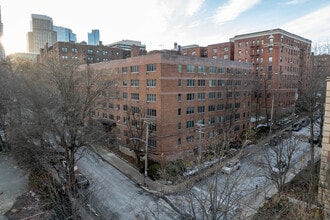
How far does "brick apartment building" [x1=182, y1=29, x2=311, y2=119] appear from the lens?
173ft

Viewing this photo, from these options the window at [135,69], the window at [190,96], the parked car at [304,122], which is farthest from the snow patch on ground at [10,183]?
the parked car at [304,122]

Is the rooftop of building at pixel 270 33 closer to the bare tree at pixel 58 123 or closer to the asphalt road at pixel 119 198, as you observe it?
the bare tree at pixel 58 123

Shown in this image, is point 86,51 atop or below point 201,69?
atop

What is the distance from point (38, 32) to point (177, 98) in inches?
7812

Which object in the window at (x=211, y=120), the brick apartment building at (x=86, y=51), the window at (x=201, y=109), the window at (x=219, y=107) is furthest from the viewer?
the brick apartment building at (x=86, y=51)

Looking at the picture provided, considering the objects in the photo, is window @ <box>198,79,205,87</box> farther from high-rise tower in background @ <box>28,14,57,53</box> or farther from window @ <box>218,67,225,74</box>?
high-rise tower in background @ <box>28,14,57,53</box>

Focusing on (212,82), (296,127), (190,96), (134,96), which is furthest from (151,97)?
(296,127)

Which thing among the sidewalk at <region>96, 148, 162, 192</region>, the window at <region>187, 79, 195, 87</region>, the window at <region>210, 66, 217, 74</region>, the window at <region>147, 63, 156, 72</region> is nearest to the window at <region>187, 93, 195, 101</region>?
the window at <region>187, 79, 195, 87</region>

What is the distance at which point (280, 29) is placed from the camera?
52000 mm

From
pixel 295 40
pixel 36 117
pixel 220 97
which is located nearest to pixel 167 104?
pixel 220 97

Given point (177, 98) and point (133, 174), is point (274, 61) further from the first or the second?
point (133, 174)

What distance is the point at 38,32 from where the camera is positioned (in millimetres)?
183750

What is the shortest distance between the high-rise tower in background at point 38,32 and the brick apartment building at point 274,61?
178 meters

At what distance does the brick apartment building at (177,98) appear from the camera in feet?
91.6
